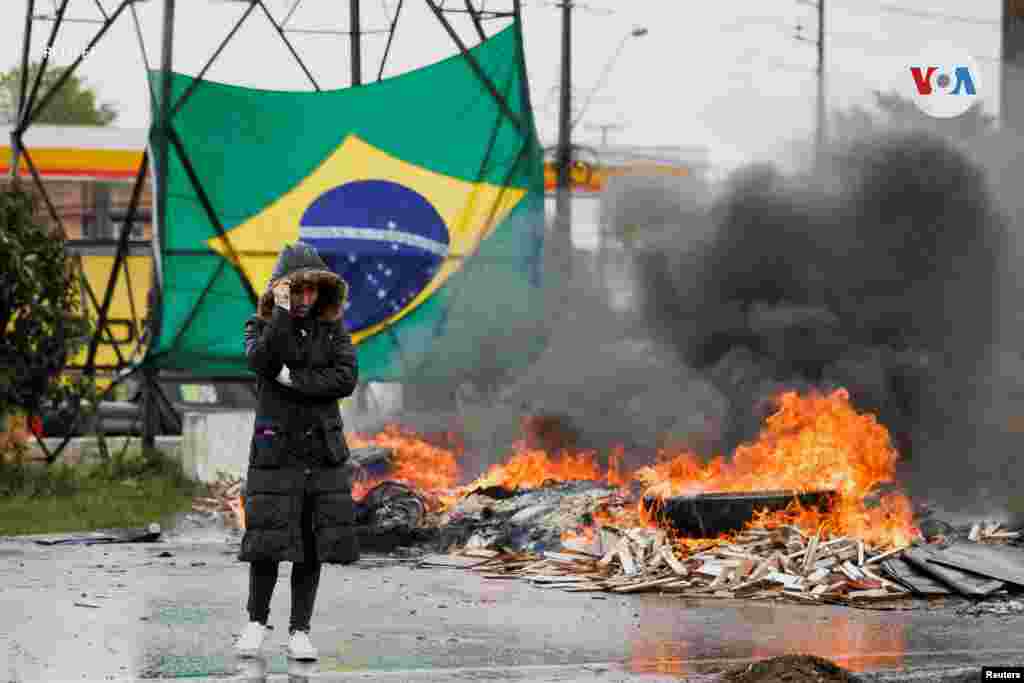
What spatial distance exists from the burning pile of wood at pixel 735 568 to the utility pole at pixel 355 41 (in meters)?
10.2

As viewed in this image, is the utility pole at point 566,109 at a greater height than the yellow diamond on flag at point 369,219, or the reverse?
the utility pole at point 566,109

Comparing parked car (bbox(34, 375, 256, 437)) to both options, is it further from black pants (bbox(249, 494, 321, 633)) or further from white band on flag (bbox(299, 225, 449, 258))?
black pants (bbox(249, 494, 321, 633))

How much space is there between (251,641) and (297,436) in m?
0.94

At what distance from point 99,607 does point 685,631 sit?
321 cm

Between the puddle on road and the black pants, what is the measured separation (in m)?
1.49

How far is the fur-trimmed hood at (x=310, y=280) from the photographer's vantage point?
714 cm

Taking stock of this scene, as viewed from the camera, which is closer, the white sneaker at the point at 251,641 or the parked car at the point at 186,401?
the white sneaker at the point at 251,641

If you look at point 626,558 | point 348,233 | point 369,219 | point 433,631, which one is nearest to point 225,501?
point 348,233

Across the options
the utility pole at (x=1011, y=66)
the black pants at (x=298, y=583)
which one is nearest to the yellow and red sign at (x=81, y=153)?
the utility pole at (x=1011, y=66)

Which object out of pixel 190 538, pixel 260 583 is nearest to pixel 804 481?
pixel 190 538

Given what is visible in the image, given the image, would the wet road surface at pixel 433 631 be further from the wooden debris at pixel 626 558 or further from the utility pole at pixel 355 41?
the utility pole at pixel 355 41

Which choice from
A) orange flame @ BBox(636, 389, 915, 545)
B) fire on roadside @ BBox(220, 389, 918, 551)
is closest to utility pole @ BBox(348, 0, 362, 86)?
fire on roadside @ BBox(220, 389, 918, 551)

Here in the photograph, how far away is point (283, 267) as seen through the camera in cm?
721

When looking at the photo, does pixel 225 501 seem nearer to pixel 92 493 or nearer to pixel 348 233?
pixel 92 493
